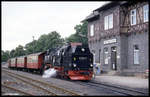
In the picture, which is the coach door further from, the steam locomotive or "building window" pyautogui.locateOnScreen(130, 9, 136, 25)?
the steam locomotive

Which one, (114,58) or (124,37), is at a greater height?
→ (124,37)

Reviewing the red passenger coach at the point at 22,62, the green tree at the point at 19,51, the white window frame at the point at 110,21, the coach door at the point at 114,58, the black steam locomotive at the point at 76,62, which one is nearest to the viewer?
the black steam locomotive at the point at 76,62

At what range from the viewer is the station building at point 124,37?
81.0ft

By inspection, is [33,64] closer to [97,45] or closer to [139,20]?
[97,45]

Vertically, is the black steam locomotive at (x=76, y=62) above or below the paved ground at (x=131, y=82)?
above

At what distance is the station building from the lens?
2470 cm

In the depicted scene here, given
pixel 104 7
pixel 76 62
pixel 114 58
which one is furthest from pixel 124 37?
pixel 76 62

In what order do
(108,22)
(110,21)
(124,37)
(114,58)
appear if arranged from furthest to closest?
(108,22), (110,21), (114,58), (124,37)

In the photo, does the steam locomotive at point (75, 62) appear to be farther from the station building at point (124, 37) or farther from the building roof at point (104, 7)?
the building roof at point (104, 7)

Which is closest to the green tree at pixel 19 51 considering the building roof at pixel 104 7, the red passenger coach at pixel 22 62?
the red passenger coach at pixel 22 62

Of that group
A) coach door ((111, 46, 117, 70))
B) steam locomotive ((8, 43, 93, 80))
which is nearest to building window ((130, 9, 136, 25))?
coach door ((111, 46, 117, 70))

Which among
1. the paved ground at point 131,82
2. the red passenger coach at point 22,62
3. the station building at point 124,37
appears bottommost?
the paved ground at point 131,82

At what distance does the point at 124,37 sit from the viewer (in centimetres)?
2733

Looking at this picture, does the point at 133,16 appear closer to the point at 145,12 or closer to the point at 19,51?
the point at 145,12
